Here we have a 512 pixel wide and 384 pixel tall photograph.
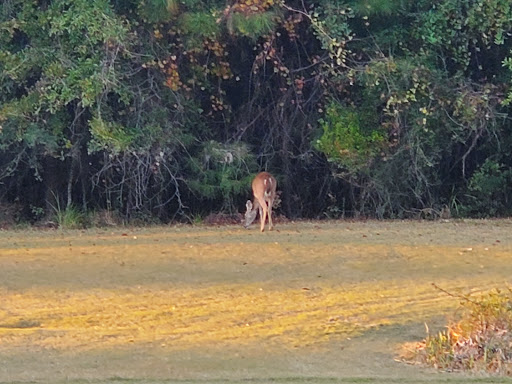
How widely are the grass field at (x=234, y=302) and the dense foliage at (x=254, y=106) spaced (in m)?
2.90

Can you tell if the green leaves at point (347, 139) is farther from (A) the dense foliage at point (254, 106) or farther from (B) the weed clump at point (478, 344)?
(B) the weed clump at point (478, 344)

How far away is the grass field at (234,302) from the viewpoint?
29.0 feet

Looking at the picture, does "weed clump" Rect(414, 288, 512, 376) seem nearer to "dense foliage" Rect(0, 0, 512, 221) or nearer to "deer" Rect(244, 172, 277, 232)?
"deer" Rect(244, 172, 277, 232)

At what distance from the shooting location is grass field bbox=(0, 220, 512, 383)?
885 centimetres

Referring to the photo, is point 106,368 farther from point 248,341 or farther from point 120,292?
point 120,292

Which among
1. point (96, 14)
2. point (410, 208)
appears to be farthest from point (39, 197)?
point (410, 208)

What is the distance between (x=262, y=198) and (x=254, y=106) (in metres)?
3.27

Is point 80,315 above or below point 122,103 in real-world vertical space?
below

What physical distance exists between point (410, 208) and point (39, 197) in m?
7.07

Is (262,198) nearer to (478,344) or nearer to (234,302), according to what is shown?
(234,302)

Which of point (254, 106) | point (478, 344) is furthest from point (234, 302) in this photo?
point (254, 106)

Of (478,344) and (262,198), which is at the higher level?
(262,198)

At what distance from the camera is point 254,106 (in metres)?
21.2

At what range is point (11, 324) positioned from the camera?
1042 cm
